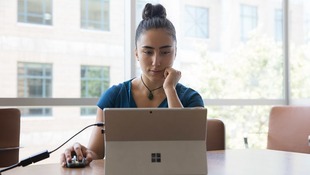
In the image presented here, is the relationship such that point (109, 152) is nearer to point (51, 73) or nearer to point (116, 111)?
point (116, 111)

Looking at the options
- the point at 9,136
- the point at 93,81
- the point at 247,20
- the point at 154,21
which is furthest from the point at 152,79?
the point at 247,20

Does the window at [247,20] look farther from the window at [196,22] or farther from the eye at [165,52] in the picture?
the eye at [165,52]

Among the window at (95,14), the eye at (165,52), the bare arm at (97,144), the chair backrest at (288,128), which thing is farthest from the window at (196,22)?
the bare arm at (97,144)

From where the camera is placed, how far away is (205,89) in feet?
10.7

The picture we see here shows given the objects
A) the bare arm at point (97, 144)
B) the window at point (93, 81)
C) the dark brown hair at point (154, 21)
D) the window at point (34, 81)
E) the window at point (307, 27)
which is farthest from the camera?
the window at point (307, 27)

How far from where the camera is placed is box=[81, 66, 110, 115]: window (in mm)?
3021

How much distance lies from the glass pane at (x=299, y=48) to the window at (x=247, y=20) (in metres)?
0.37

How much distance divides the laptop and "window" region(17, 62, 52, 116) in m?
2.03

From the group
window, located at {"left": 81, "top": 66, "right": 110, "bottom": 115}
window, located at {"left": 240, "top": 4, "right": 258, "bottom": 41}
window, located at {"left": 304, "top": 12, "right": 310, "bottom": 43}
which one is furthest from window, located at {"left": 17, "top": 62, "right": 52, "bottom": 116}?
window, located at {"left": 304, "top": 12, "right": 310, "bottom": 43}

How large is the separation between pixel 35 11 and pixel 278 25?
2.38 m

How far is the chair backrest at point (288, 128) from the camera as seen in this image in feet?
8.06

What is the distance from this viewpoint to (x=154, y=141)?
0.93 m

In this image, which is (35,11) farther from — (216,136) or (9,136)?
(216,136)

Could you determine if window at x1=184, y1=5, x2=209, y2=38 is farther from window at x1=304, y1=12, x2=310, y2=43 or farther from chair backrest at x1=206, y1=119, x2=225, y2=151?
chair backrest at x1=206, y1=119, x2=225, y2=151
